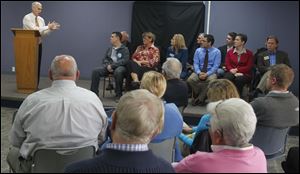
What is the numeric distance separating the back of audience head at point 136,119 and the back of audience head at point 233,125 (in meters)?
0.30

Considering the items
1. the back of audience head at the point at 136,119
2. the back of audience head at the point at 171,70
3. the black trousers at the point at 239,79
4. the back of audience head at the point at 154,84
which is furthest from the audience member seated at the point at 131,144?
the black trousers at the point at 239,79

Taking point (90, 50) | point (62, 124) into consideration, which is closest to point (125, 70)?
point (90, 50)

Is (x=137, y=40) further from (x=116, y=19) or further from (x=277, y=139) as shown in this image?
(x=277, y=139)

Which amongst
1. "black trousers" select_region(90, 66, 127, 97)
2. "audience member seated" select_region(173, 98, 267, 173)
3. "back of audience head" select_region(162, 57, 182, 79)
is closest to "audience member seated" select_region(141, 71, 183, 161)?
"audience member seated" select_region(173, 98, 267, 173)

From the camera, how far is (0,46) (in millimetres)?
8078

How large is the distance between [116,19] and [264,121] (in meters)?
5.68

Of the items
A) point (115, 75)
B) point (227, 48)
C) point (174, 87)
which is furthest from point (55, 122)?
point (227, 48)

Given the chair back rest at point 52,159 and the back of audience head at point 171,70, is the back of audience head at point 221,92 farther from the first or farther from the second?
the back of audience head at point 171,70

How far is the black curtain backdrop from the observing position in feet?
24.5

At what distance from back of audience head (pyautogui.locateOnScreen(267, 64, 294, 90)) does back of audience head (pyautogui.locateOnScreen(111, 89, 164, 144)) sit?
1600 millimetres

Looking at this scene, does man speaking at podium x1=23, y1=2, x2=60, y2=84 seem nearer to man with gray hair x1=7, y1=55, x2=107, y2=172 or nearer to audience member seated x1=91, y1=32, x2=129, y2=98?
audience member seated x1=91, y1=32, x2=129, y2=98

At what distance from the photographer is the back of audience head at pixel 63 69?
2406mm

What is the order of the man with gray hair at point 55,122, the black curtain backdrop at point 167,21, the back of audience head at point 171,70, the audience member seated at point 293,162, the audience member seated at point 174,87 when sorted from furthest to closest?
1. the black curtain backdrop at point 167,21
2. the back of audience head at point 171,70
3. the audience member seated at point 174,87
4. the man with gray hair at point 55,122
5. the audience member seated at point 293,162

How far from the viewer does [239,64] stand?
5723 mm
